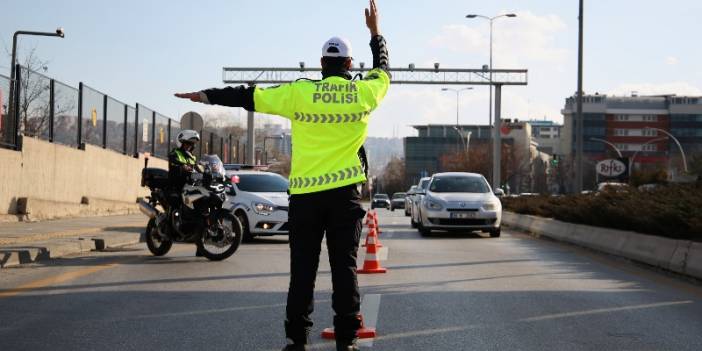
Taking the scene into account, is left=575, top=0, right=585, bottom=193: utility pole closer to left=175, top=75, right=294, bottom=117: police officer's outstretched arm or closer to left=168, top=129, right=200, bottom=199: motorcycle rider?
left=168, top=129, right=200, bottom=199: motorcycle rider

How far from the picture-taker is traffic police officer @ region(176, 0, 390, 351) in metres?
5.73

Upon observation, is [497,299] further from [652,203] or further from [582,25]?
[582,25]

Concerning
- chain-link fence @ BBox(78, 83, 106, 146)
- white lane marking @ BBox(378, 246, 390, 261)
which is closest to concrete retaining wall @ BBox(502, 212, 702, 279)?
white lane marking @ BBox(378, 246, 390, 261)

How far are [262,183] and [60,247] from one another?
598 cm

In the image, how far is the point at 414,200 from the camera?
26188 mm

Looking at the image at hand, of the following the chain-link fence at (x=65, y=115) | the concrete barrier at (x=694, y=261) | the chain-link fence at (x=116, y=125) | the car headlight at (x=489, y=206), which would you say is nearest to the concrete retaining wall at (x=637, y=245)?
the concrete barrier at (x=694, y=261)

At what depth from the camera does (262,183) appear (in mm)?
19125

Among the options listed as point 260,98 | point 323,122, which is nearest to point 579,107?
point 323,122

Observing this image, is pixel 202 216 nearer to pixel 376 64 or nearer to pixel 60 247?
pixel 60 247

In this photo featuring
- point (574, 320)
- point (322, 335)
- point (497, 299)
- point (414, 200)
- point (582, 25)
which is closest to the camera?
point (322, 335)

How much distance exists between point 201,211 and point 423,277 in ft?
11.1

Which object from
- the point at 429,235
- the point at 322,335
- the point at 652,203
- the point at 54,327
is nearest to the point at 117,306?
the point at 54,327

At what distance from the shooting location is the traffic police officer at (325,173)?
5.73 m

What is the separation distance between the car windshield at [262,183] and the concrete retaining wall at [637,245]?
19.7 ft
